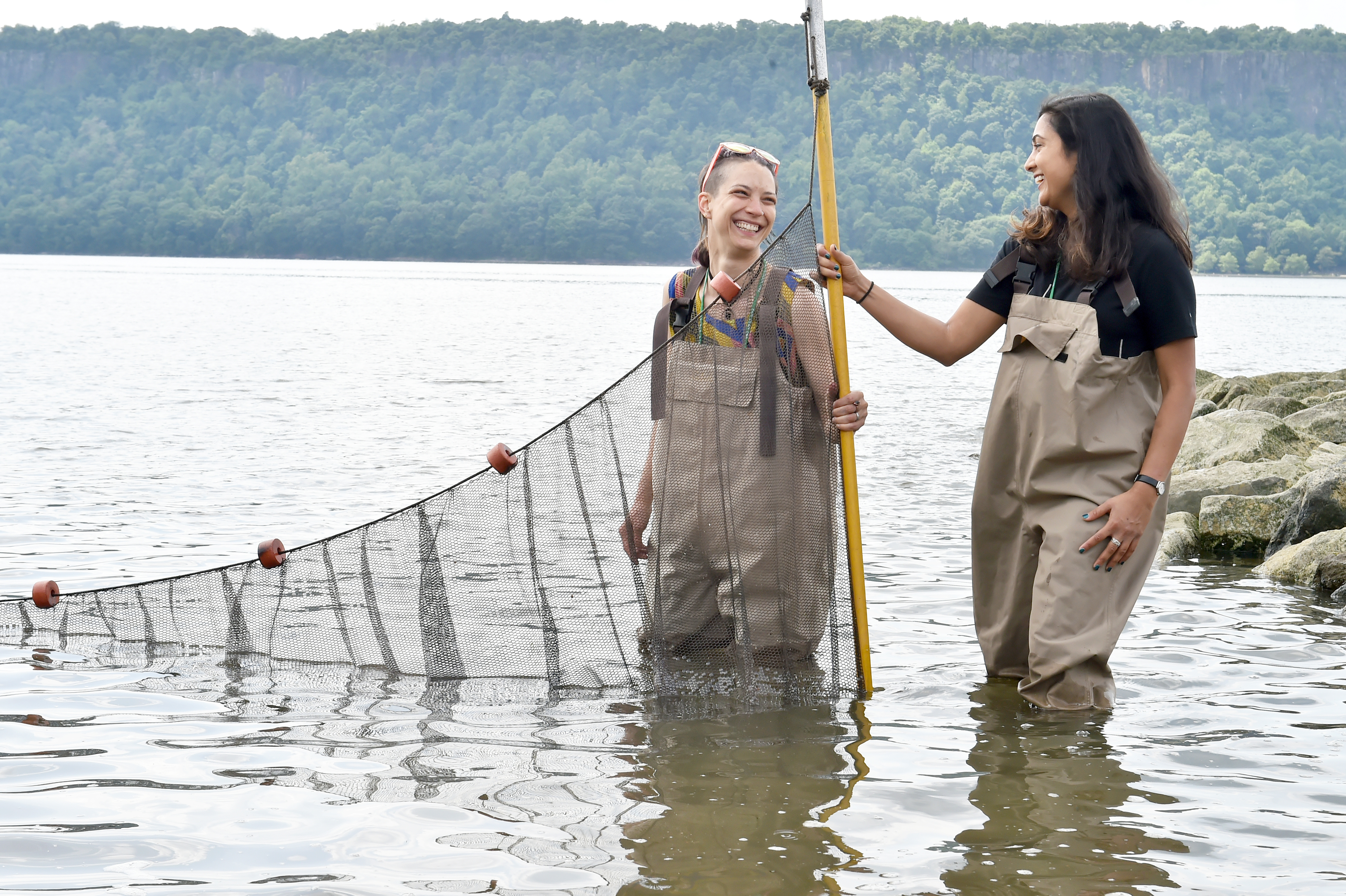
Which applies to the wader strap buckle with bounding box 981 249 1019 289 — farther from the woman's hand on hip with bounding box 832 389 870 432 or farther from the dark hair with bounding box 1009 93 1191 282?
the woman's hand on hip with bounding box 832 389 870 432

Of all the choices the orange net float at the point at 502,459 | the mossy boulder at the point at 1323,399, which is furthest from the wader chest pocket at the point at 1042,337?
the mossy boulder at the point at 1323,399

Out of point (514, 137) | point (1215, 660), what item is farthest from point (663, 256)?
point (1215, 660)

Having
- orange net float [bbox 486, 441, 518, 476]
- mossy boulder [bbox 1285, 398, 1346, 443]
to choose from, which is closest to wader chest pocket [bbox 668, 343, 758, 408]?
orange net float [bbox 486, 441, 518, 476]

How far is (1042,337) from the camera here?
450cm

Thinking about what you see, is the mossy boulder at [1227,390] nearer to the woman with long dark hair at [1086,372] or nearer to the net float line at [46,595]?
the woman with long dark hair at [1086,372]

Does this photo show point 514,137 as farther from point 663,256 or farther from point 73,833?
point 73,833

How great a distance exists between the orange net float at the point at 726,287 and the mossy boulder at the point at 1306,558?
184 inches

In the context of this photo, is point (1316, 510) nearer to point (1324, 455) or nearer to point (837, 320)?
point (1324, 455)

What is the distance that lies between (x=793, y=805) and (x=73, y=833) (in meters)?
2.17

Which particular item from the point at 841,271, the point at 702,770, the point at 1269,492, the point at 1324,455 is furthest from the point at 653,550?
the point at 1324,455

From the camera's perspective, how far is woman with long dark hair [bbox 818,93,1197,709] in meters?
4.37

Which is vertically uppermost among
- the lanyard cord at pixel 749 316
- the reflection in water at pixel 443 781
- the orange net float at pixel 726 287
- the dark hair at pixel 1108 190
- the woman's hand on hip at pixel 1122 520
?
the dark hair at pixel 1108 190

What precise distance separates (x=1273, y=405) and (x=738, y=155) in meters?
11.7

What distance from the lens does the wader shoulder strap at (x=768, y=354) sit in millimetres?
4664
